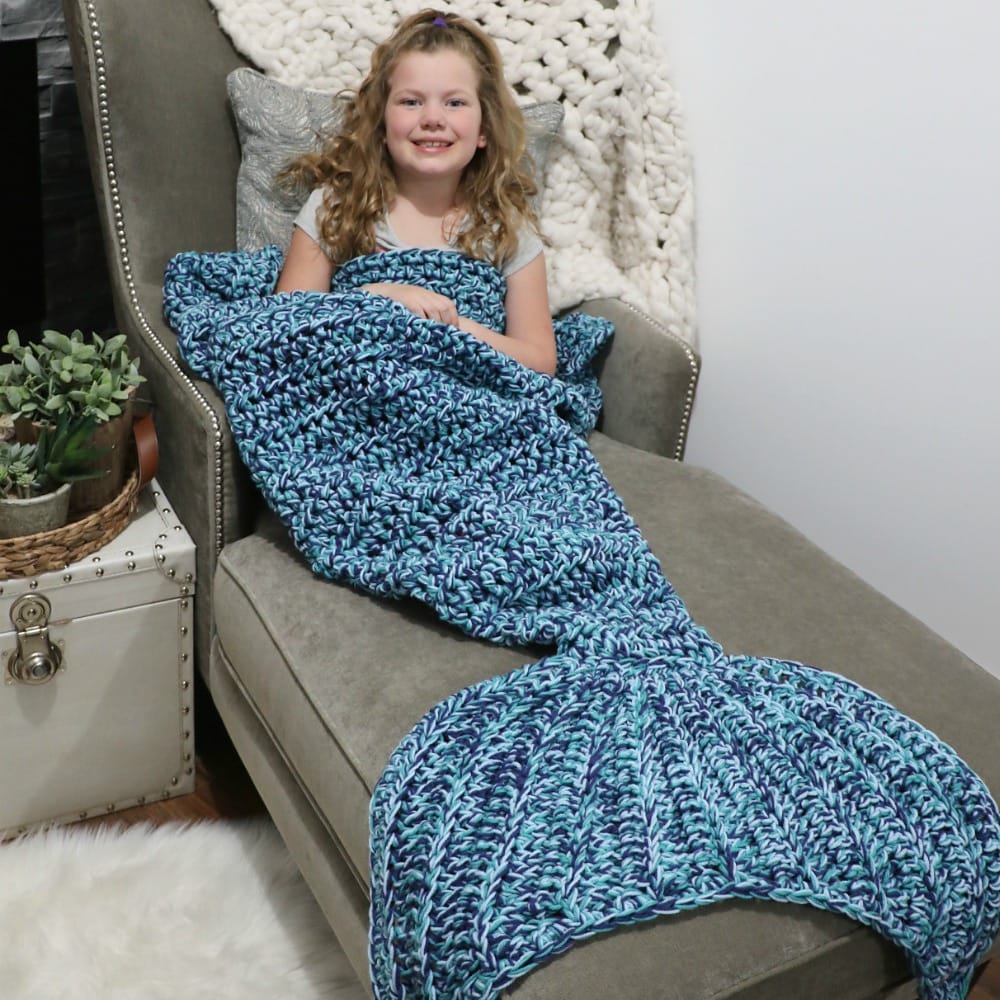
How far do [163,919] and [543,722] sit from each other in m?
0.57

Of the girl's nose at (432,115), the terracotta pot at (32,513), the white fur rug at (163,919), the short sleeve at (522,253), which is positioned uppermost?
the girl's nose at (432,115)

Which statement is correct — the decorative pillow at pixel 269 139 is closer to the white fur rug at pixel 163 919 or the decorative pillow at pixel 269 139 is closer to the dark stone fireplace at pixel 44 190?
the dark stone fireplace at pixel 44 190

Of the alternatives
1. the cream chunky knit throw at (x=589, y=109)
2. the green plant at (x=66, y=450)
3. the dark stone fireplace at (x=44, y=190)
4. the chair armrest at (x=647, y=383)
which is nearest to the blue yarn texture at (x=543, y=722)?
the green plant at (x=66, y=450)

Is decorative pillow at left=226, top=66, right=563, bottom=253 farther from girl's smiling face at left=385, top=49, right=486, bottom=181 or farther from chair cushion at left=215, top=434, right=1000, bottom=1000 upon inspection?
chair cushion at left=215, top=434, right=1000, bottom=1000

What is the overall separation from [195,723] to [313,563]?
514mm

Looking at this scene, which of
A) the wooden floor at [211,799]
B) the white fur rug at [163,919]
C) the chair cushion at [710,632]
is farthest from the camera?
the wooden floor at [211,799]

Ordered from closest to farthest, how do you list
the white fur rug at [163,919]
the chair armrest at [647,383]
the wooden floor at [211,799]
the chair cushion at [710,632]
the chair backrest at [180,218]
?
the chair cushion at [710,632], the white fur rug at [163,919], the chair backrest at [180,218], the wooden floor at [211,799], the chair armrest at [647,383]

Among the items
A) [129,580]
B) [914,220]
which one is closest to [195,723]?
[129,580]

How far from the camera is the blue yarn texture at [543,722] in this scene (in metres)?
0.90

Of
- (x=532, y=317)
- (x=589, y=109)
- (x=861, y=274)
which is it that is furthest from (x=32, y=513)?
(x=861, y=274)

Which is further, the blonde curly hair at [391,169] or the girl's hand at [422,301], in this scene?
the blonde curly hair at [391,169]

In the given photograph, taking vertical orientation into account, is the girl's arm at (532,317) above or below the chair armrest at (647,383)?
above

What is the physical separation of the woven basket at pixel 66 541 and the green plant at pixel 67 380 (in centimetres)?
12

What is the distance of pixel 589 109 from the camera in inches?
65.8
